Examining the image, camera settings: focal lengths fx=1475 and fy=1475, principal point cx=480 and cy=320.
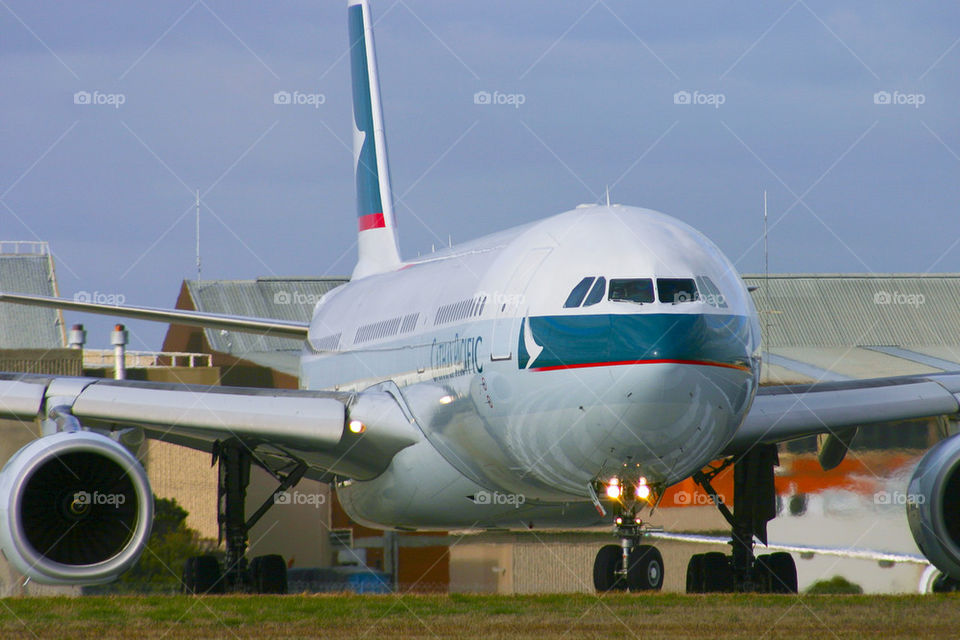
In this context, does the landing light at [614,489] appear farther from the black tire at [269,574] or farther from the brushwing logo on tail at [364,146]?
the brushwing logo on tail at [364,146]

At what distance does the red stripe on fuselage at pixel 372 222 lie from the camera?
23.4 meters

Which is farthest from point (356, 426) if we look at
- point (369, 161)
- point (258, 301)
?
point (258, 301)

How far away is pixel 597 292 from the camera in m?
12.3

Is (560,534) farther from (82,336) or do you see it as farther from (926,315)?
(926,315)

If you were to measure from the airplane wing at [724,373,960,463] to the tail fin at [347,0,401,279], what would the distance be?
26.5 ft

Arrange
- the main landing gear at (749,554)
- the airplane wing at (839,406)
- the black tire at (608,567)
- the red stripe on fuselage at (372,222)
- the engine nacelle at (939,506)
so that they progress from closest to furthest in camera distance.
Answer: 1. the black tire at (608,567)
2. the engine nacelle at (939,506)
3. the airplane wing at (839,406)
4. the main landing gear at (749,554)
5. the red stripe on fuselage at (372,222)

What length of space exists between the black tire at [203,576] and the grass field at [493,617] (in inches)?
129

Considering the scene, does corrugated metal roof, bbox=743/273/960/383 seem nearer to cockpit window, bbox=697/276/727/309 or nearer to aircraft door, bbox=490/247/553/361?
aircraft door, bbox=490/247/553/361

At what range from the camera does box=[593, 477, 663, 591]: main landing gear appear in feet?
41.7

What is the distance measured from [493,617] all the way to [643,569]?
7.91 ft

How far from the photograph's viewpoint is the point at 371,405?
626 inches

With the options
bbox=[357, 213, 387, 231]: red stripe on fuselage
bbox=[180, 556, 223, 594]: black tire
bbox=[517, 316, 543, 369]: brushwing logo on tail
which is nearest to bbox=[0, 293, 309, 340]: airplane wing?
bbox=[357, 213, 387, 231]: red stripe on fuselage

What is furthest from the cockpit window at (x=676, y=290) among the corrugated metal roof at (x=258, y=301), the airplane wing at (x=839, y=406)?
the corrugated metal roof at (x=258, y=301)

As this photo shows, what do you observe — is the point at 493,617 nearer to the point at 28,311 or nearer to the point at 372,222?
the point at 372,222
